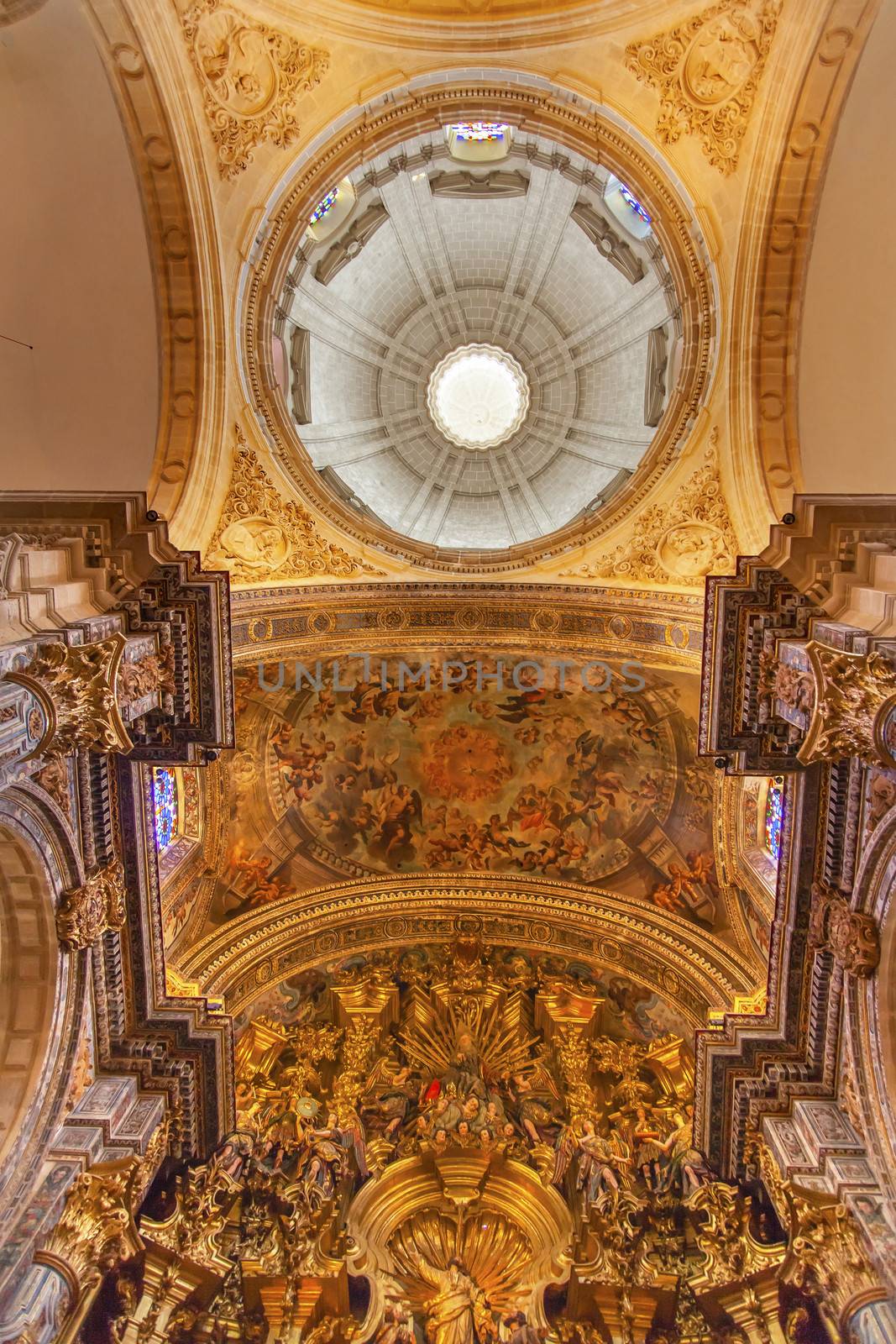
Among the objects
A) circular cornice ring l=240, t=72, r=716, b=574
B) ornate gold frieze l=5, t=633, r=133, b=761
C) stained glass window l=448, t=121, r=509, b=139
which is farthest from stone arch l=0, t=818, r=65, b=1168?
stained glass window l=448, t=121, r=509, b=139

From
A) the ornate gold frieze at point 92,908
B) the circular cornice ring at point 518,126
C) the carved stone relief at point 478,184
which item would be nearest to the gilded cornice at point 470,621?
the circular cornice ring at point 518,126

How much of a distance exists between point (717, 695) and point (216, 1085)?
30.6 feet

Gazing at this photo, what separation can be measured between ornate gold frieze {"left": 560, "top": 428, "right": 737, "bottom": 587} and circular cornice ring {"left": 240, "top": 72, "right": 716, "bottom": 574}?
629 mm

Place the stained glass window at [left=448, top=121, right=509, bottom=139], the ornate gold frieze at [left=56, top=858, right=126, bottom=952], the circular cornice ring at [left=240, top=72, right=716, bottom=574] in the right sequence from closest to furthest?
1. the ornate gold frieze at [left=56, top=858, right=126, bottom=952]
2. the circular cornice ring at [left=240, top=72, right=716, bottom=574]
3. the stained glass window at [left=448, top=121, right=509, bottom=139]

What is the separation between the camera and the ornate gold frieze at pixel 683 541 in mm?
13203

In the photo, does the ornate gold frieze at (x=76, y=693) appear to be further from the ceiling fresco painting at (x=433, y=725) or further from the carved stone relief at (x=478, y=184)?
the carved stone relief at (x=478, y=184)

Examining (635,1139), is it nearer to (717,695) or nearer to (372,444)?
(717,695)

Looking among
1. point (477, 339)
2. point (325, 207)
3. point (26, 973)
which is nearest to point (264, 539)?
point (325, 207)

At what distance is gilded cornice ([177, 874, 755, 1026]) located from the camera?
547 inches

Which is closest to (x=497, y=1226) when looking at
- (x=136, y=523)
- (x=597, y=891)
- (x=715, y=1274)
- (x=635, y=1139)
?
(x=635, y=1139)

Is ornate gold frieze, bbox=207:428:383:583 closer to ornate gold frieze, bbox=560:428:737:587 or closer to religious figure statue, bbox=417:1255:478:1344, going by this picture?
ornate gold frieze, bbox=560:428:737:587

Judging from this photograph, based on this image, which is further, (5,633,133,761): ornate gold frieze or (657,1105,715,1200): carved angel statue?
(657,1105,715,1200): carved angel statue

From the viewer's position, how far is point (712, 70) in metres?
10.8

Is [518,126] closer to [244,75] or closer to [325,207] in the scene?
[325,207]
